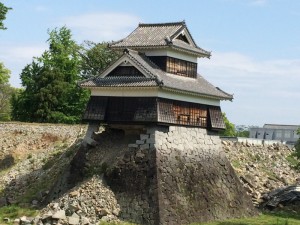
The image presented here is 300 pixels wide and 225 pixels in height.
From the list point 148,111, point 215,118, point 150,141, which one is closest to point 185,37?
point 215,118

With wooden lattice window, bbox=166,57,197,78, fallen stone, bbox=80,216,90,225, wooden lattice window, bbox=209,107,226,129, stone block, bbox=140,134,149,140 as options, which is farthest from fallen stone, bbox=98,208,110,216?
wooden lattice window, bbox=209,107,226,129

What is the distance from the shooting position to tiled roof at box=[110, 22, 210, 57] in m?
32.1

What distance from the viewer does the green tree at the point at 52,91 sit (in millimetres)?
49656

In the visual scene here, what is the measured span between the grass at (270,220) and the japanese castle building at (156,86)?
5.83 m

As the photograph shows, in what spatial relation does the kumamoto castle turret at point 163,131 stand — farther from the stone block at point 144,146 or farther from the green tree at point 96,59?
the green tree at point 96,59

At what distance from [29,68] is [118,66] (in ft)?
77.4

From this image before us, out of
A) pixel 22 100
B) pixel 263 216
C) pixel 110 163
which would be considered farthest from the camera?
pixel 22 100

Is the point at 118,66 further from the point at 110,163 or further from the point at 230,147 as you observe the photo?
the point at 230,147

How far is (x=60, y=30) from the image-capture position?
56.0 metres

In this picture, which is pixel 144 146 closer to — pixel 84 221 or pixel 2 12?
pixel 84 221

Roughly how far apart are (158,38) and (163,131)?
5.80 m

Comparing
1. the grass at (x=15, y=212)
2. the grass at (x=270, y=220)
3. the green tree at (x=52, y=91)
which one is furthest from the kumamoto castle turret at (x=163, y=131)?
the green tree at (x=52, y=91)

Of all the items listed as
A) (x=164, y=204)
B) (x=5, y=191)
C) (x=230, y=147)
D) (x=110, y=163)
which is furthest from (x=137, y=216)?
(x=230, y=147)

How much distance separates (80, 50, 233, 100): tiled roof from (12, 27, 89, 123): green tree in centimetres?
1840
